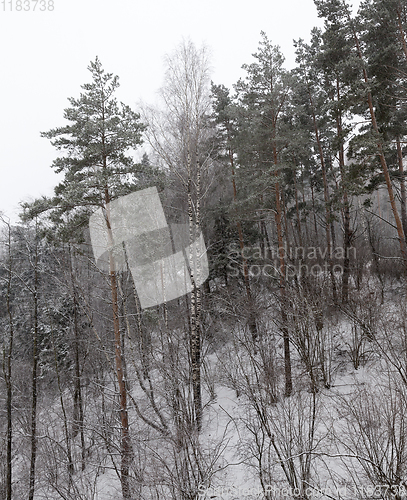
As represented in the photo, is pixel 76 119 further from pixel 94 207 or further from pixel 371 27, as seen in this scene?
pixel 371 27

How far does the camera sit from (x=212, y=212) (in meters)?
14.5

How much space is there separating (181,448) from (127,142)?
24.1 ft

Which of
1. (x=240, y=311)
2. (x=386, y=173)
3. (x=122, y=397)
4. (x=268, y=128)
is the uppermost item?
(x=268, y=128)

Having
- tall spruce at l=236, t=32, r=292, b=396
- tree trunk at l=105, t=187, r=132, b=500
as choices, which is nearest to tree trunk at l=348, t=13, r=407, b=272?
tall spruce at l=236, t=32, r=292, b=396

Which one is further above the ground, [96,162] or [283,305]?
[96,162]

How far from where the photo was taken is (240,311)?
12250mm

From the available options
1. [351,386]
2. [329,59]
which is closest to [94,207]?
[351,386]

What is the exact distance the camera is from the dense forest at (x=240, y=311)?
567 centimetres

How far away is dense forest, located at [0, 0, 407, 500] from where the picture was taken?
5668 mm

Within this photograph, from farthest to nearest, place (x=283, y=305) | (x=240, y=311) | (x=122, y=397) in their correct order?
(x=240, y=311) < (x=283, y=305) < (x=122, y=397)

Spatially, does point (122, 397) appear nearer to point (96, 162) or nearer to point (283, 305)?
point (283, 305)

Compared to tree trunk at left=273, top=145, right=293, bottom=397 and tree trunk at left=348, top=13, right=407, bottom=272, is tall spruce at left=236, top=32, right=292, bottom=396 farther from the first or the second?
tree trunk at left=348, top=13, right=407, bottom=272

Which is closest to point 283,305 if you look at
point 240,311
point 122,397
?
point 240,311

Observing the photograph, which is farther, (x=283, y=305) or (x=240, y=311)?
(x=240, y=311)
